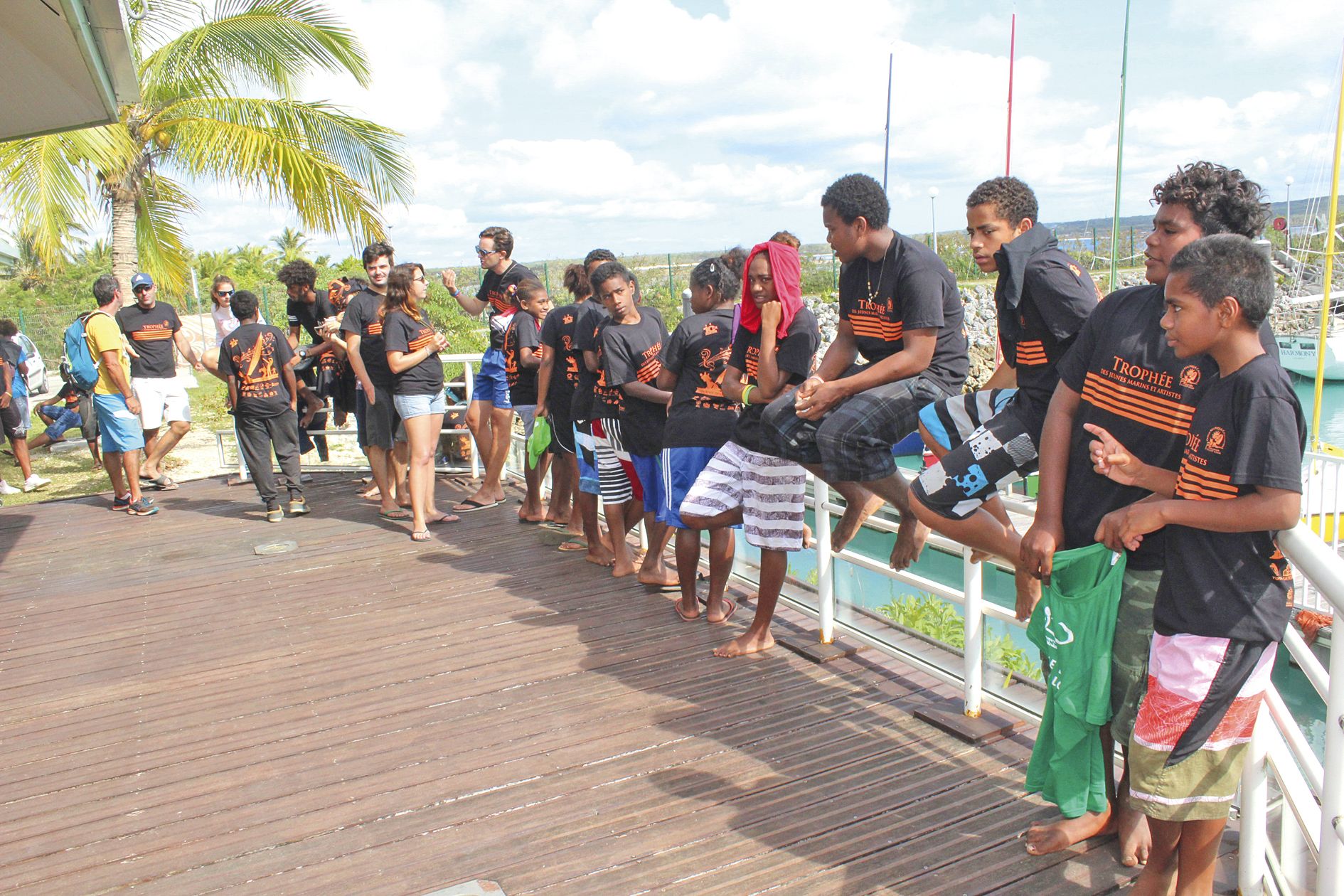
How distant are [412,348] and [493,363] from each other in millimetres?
657

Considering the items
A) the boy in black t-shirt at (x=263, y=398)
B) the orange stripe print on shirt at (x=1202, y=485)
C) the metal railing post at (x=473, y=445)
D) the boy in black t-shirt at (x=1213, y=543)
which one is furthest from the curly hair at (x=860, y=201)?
the boy in black t-shirt at (x=263, y=398)

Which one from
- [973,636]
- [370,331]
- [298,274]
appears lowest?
[973,636]

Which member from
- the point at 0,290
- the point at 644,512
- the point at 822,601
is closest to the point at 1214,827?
the point at 822,601

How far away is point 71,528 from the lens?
7.88 m

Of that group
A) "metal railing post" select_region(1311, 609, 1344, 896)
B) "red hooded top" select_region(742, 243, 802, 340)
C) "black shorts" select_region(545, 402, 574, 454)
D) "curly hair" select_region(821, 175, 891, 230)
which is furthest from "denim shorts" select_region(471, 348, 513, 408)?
"metal railing post" select_region(1311, 609, 1344, 896)

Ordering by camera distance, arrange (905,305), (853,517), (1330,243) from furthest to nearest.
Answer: (1330,243) < (853,517) < (905,305)

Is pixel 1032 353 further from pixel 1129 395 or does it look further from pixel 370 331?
pixel 370 331

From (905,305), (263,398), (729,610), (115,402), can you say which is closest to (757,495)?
(729,610)

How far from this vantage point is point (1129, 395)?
8.25 feet

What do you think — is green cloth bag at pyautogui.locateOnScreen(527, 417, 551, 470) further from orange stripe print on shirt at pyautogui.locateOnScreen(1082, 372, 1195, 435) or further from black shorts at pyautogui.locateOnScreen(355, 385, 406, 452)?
orange stripe print on shirt at pyautogui.locateOnScreen(1082, 372, 1195, 435)

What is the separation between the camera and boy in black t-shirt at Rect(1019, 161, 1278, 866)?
8.04 ft

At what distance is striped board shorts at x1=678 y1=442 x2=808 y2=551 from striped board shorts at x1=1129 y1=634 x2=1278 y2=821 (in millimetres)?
2070

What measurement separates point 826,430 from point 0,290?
1432 inches

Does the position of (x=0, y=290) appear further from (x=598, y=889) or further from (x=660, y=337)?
(x=598, y=889)
